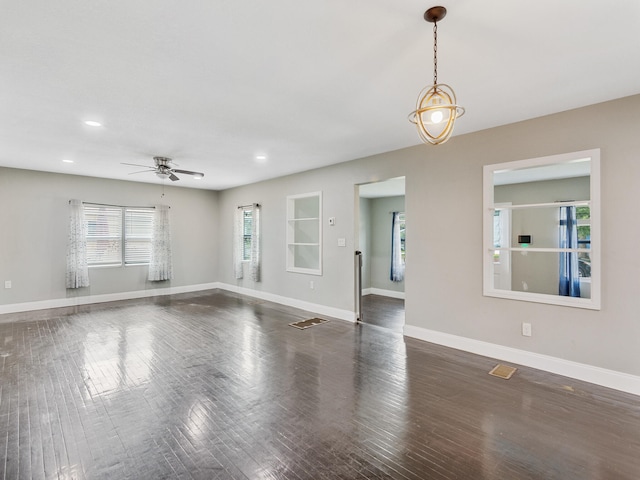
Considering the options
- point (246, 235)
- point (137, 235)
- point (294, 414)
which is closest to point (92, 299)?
point (137, 235)

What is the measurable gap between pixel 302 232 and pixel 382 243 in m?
2.24

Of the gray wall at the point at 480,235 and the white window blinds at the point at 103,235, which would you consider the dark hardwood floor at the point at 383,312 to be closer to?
the gray wall at the point at 480,235

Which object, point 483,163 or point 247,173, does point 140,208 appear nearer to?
point 247,173

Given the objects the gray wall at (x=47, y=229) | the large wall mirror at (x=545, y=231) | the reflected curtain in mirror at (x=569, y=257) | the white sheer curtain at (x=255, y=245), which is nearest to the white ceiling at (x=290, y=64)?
the gray wall at (x=47, y=229)

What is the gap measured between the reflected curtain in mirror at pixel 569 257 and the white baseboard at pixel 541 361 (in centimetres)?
333

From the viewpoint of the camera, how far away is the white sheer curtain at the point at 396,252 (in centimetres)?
754

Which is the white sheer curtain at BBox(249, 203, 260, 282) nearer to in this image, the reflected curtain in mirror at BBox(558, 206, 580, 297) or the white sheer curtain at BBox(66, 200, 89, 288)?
the white sheer curtain at BBox(66, 200, 89, 288)

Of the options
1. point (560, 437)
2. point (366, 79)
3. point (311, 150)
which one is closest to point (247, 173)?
point (311, 150)

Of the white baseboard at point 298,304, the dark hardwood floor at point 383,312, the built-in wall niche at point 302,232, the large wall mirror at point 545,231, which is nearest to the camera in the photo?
the dark hardwood floor at point 383,312

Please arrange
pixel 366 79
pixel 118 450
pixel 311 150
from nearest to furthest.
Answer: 1. pixel 118 450
2. pixel 366 79
3. pixel 311 150

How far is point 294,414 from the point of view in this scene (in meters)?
2.48

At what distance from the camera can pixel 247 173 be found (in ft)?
20.5

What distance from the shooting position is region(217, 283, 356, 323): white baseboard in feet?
17.5

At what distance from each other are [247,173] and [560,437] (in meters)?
5.77
